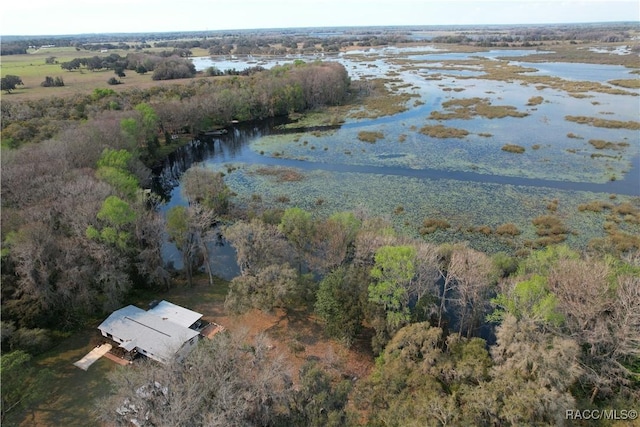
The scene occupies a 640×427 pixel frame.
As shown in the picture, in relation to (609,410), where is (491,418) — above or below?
above

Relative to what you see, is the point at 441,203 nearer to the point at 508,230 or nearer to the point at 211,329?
the point at 508,230

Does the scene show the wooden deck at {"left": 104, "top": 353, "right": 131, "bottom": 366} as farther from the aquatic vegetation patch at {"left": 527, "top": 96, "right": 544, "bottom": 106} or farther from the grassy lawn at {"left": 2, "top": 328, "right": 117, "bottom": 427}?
the aquatic vegetation patch at {"left": 527, "top": 96, "right": 544, "bottom": 106}

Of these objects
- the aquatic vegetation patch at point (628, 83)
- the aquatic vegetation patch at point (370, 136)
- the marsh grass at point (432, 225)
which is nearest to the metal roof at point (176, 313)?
the marsh grass at point (432, 225)

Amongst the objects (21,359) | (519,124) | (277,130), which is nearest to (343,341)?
(21,359)

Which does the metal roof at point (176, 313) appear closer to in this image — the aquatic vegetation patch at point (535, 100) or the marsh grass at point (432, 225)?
the marsh grass at point (432, 225)

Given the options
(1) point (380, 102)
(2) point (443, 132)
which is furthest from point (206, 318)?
(1) point (380, 102)

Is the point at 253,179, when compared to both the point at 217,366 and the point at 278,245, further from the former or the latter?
the point at 217,366

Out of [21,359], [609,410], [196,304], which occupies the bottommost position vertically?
[196,304]
